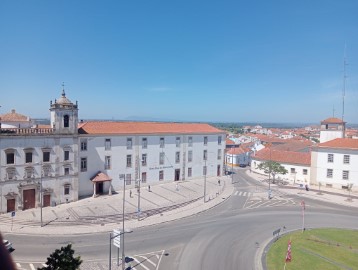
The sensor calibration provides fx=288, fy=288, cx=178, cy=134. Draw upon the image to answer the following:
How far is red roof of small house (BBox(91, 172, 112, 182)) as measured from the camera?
45.9 m

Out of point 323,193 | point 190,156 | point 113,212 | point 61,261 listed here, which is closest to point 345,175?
point 323,193

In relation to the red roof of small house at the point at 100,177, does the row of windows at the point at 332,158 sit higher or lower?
higher

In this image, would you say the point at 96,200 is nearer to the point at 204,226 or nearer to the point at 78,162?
the point at 78,162

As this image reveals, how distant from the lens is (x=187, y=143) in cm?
5938

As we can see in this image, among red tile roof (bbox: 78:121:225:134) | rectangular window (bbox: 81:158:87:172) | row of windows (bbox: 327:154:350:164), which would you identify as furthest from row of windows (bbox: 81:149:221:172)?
row of windows (bbox: 327:154:350:164)

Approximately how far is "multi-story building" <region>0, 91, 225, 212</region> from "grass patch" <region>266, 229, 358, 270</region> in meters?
20.7

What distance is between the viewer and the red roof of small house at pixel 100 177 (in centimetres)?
4586

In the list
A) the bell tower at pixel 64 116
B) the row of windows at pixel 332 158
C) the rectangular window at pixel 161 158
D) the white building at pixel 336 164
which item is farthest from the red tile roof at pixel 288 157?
the bell tower at pixel 64 116

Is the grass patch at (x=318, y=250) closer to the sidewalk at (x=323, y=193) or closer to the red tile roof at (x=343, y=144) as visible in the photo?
the sidewalk at (x=323, y=193)

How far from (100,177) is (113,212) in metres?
9.75

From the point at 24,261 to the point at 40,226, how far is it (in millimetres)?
8756

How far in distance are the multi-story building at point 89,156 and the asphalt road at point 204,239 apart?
10355 mm

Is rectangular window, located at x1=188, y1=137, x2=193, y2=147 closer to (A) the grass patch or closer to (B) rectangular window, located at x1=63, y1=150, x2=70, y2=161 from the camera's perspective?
(B) rectangular window, located at x1=63, y1=150, x2=70, y2=161

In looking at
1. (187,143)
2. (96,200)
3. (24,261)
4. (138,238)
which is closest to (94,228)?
(138,238)
